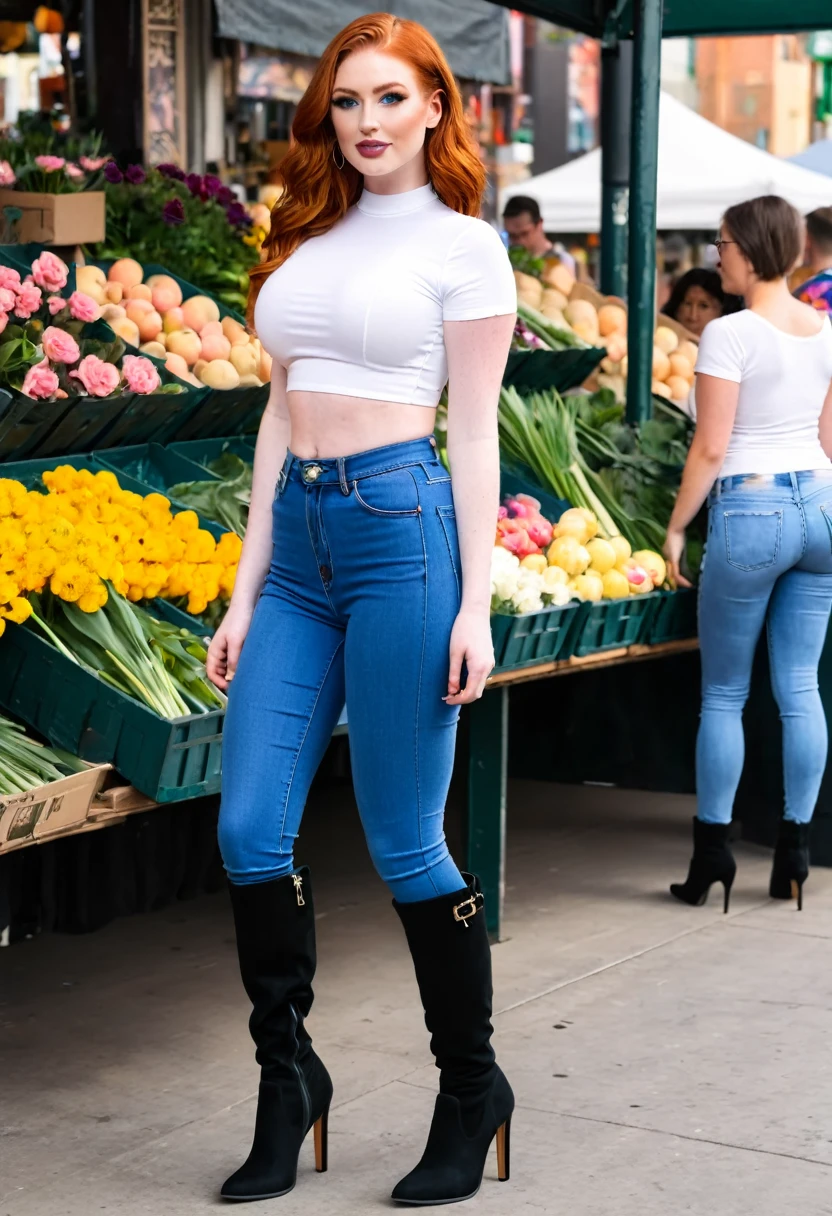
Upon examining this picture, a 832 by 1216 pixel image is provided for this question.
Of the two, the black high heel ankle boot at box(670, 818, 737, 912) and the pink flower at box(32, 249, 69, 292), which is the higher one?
the pink flower at box(32, 249, 69, 292)

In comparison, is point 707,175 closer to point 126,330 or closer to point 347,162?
point 126,330

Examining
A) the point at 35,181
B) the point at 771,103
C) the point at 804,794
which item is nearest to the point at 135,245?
the point at 35,181

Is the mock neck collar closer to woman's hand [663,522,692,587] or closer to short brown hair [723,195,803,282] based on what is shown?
short brown hair [723,195,803,282]

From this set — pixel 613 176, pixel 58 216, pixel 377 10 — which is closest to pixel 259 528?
pixel 58 216

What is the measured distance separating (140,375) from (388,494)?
6.16 feet

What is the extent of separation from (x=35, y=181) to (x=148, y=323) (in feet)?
1.83

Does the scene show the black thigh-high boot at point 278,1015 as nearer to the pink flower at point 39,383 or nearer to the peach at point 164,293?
the pink flower at point 39,383

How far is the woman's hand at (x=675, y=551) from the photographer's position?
506 centimetres

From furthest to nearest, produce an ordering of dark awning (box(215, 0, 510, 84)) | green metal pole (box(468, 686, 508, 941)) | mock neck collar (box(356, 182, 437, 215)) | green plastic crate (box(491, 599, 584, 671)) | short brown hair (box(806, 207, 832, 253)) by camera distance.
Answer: dark awning (box(215, 0, 510, 84))
short brown hair (box(806, 207, 832, 253))
green metal pole (box(468, 686, 508, 941))
green plastic crate (box(491, 599, 584, 671))
mock neck collar (box(356, 182, 437, 215))

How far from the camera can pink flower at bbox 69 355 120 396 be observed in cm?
445

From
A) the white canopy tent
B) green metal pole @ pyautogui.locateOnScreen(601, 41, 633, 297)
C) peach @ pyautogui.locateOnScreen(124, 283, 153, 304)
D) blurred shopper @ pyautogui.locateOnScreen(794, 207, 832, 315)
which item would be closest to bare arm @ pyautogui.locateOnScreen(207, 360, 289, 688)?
peach @ pyautogui.locateOnScreen(124, 283, 153, 304)

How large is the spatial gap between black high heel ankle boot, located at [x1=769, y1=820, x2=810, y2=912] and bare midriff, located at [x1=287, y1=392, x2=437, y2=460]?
7.78 feet

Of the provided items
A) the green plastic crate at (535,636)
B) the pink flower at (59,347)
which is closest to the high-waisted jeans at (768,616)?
the green plastic crate at (535,636)

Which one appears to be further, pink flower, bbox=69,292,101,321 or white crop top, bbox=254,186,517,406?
pink flower, bbox=69,292,101,321
